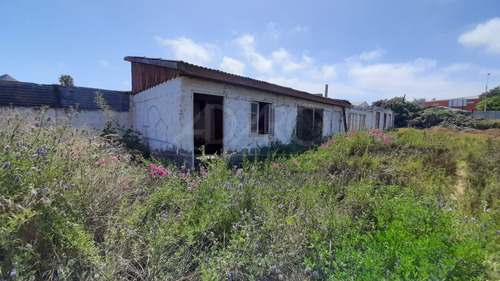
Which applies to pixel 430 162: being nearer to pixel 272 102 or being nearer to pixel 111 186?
pixel 272 102

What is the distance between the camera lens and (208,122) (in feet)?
31.4

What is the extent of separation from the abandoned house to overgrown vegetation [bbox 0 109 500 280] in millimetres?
1945

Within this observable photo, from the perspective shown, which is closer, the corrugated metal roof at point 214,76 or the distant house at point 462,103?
the corrugated metal roof at point 214,76

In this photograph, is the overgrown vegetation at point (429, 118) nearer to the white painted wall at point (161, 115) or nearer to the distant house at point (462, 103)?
the distant house at point (462, 103)

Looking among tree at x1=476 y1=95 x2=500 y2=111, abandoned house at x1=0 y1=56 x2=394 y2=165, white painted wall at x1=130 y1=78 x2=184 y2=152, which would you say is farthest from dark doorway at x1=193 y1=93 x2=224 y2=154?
tree at x1=476 y1=95 x2=500 y2=111

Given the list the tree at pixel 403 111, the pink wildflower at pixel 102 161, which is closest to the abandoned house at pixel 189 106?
the pink wildflower at pixel 102 161

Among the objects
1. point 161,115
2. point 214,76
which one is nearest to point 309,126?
point 214,76

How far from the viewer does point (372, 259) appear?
1.64m

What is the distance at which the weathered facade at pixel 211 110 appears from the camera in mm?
5500

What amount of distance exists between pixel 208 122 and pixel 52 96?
18.1 feet

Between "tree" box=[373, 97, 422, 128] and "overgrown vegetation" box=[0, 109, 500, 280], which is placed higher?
"tree" box=[373, 97, 422, 128]

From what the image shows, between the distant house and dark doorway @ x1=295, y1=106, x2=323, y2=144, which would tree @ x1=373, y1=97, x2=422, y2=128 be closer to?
the distant house

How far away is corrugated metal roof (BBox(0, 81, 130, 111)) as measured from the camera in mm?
6592

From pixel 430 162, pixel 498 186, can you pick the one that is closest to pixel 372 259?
pixel 498 186
